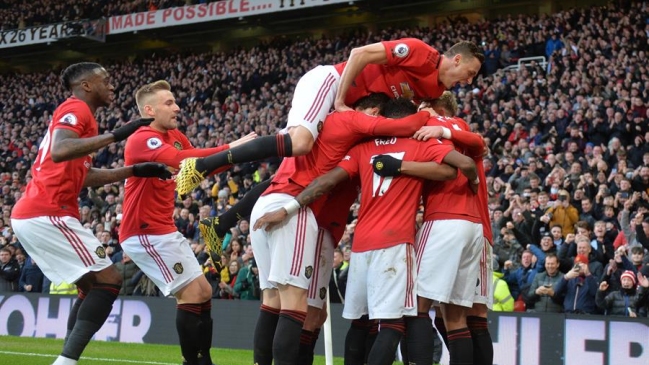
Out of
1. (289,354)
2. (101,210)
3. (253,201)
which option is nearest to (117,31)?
(101,210)

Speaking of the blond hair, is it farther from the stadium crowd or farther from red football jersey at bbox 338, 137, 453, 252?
the stadium crowd

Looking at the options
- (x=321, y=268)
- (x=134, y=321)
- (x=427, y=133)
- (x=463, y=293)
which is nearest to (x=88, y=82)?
(x=321, y=268)

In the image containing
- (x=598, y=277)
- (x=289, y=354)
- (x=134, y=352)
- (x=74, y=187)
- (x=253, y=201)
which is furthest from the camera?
(x=134, y=352)

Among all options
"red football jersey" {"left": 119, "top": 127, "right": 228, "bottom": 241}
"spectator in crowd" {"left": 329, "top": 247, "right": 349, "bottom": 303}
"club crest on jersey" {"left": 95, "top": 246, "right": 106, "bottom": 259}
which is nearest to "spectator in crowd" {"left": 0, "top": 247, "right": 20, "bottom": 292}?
"spectator in crowd" {"left": 329, "top": 247, "right": 349, "bottom": 303}

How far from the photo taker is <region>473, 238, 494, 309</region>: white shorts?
6.36m

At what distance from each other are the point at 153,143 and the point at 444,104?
247cm

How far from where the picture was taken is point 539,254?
37.6 ft

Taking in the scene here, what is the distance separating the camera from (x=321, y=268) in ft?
20.7

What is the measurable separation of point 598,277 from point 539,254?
0.88 m

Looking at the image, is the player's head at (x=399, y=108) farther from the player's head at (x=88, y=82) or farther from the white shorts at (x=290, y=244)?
the player's head at (x=88, y=82)

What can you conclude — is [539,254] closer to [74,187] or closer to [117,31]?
[74,187]

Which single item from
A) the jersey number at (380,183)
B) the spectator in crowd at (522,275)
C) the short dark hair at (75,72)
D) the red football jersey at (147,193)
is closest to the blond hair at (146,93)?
the red football jersey at (147,193)

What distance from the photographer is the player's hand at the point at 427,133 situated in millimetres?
5973

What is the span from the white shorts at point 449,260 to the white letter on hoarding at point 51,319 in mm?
10296
